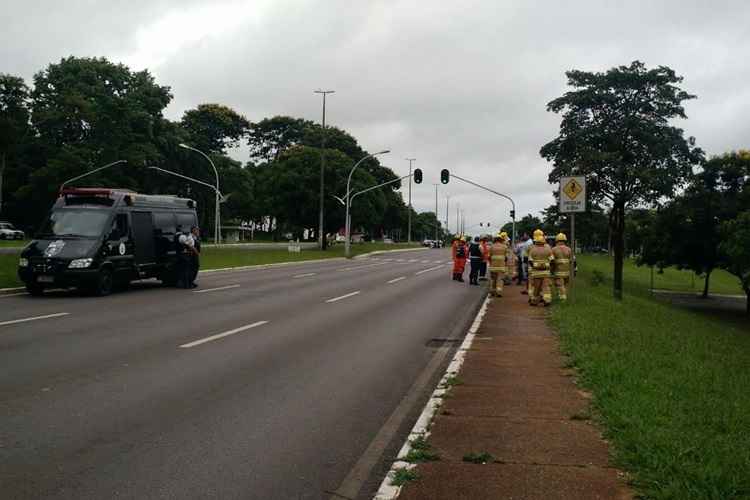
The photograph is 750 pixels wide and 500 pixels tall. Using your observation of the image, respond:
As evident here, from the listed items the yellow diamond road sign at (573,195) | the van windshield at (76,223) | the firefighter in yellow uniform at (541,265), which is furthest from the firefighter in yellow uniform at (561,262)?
the van windshield at (76,223)

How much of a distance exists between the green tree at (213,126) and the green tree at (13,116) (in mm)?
14704

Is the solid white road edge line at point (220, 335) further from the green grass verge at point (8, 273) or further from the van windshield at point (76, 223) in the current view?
the green grass verge at point (8, 273)

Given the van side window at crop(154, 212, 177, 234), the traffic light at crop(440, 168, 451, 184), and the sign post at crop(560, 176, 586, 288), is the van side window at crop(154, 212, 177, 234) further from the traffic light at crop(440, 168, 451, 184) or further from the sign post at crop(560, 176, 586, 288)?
the traffic light at crop(440, 168, 451, 184)

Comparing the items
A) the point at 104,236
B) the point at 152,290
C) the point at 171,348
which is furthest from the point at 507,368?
the point at 152,290

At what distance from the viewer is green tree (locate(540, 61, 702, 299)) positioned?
A: 35.9 m

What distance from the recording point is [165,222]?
19.6 metres

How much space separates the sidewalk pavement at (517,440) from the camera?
14.9 feet

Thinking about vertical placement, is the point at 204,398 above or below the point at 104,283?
below

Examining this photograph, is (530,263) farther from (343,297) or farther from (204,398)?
(204,398)

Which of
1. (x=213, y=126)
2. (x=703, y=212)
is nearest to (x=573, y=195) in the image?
(x=703, y=212)

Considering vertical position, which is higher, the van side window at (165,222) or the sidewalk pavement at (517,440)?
the van side window at (165,222)

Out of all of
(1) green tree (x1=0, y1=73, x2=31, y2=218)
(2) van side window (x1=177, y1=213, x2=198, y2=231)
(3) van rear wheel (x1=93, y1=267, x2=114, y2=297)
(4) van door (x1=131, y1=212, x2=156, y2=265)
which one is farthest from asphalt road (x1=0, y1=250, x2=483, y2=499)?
(1) green tree (x1=0, y1=73, x2=31, y2=218)

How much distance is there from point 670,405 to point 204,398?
13.8 feet

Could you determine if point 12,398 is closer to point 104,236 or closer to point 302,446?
point 302,446
